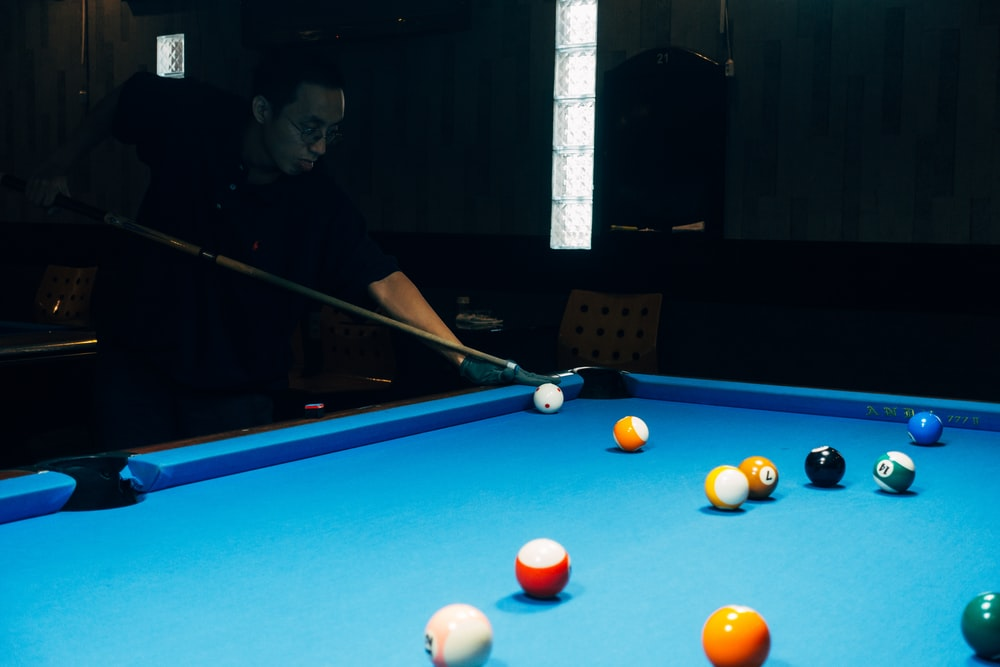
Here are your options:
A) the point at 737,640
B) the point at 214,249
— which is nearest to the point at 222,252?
Answer: the point at 214,249

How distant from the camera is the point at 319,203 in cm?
291

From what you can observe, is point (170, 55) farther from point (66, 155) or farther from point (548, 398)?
point (548, 398)

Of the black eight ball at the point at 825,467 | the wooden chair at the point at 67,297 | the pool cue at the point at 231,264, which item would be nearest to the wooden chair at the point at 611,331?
the pool cue at the point at 231,264

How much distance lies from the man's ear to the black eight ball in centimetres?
159

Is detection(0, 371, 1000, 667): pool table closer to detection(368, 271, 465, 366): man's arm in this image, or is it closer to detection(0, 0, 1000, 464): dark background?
detection(368, 271, 465, 366): man's arm

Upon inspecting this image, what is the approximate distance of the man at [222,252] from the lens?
2705 mm

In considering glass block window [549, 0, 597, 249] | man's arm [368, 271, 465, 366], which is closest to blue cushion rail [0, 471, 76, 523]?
man's arm [368, 271, 465, 366]

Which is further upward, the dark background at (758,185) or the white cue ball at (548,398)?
the dark background at (758,185)

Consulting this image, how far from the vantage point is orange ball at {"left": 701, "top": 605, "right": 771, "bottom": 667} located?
1039mm

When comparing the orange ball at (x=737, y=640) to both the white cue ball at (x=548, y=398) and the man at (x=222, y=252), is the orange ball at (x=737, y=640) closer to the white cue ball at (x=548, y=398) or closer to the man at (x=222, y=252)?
the white cue ball at (x=548, y=398)

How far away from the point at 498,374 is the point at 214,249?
840 mm

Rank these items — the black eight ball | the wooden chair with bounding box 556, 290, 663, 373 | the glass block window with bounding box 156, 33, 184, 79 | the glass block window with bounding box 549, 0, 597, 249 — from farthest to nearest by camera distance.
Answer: the glass block window with bounding box 156, 33, 184, 79
the glass block window with bounding box 549, 0, 597, 249
the wooden chair with bounding box 556, 290, 663, 373
the black eight ball

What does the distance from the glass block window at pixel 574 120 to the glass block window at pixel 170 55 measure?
10.1 ft

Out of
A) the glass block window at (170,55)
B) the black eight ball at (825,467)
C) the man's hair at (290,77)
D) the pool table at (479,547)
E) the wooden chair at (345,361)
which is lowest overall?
the wooden chair at (345,361)
